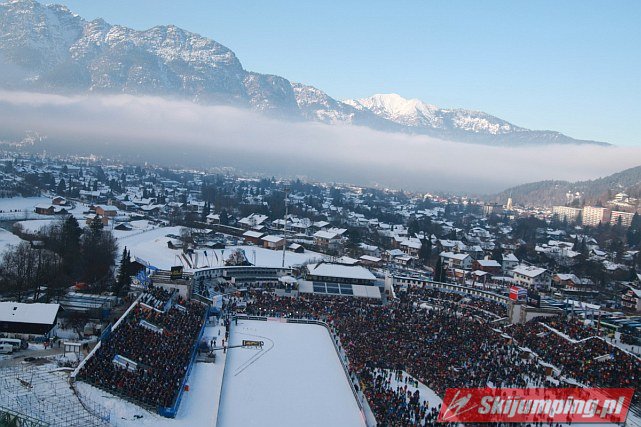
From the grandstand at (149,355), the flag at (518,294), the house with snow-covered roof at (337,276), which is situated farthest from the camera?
the house with snow-covered roof at (337,276)

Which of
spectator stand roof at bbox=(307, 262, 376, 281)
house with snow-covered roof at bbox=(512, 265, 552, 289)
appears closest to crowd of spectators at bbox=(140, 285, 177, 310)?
spectator stand roof at bbox=(307, 262, 376, 281)

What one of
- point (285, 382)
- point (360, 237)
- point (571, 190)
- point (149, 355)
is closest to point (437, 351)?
point (285, 382)

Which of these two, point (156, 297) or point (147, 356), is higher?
point (156, 297)

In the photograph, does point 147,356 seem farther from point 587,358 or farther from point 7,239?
point 7,239

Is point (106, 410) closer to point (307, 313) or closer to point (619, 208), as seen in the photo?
point (307, 313)

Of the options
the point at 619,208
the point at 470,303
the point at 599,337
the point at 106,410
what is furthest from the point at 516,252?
the point at 619,208

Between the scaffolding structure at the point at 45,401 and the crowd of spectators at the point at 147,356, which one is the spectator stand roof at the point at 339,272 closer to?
the crowd of spectators at the point at 147,356

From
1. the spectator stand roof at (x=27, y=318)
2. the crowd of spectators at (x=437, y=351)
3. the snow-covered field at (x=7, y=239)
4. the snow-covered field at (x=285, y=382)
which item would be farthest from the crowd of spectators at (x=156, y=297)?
the snow-covered field at (x=7, y=239)
